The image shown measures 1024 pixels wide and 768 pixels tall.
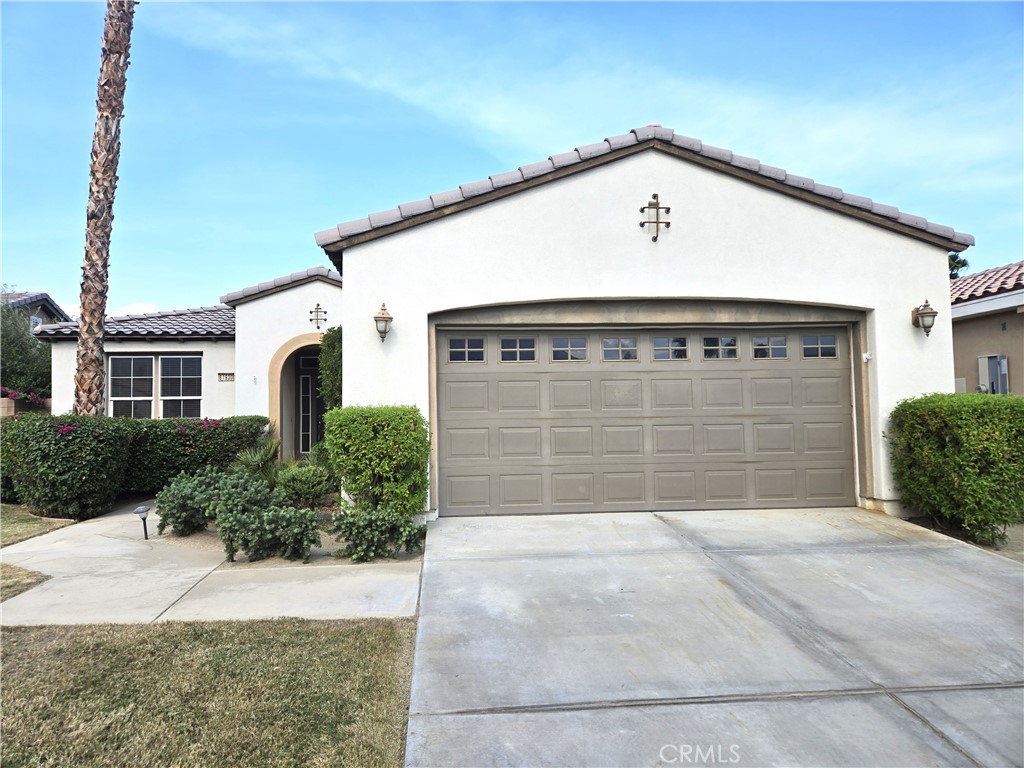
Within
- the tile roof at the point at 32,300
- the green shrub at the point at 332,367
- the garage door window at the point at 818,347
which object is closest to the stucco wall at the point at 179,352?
the green shrub at the point at 332,367

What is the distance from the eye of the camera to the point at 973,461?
20.3 feet

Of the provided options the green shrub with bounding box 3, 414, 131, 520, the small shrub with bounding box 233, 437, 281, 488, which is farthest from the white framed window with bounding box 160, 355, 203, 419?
the small shrub with bounding box 233, 437, 281, 488

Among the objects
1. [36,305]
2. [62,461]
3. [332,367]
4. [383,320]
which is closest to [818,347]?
[383,320]

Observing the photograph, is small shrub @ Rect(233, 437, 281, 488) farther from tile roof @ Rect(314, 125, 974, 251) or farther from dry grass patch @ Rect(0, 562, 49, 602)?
tile roof @ Rect(314, 125, 974, 251)

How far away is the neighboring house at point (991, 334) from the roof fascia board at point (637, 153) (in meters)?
2.16

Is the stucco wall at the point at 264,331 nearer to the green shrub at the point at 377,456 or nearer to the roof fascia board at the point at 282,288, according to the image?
the roof fascia board at the point at 282,288

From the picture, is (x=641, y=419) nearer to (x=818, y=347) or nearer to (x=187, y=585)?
(x=818, y=347)

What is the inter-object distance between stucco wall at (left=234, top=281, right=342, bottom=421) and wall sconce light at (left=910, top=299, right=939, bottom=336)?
10.9 m

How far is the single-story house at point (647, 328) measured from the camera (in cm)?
714

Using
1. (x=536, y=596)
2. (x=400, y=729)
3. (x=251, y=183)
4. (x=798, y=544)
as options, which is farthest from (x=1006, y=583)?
(x=251, y=183)

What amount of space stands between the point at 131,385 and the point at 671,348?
1152 cm

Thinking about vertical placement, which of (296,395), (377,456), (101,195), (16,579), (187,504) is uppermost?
(101,195)

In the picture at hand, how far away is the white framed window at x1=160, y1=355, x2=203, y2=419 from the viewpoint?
40.3ft

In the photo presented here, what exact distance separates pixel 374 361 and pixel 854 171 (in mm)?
10592
